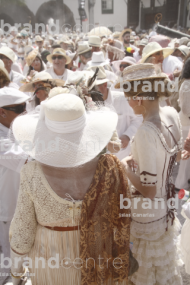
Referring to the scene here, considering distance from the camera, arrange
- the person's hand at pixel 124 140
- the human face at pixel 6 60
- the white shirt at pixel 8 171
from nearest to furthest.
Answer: the white shirt at pixel 8 171 → the person's hand at pixel 124 140 → the human face at pixel 6 60

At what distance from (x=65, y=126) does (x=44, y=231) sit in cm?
67

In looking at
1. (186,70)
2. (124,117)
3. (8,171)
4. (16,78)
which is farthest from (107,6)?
(8,171)

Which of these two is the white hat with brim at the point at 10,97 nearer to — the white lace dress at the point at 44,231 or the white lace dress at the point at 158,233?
the white lace dress at the point at 44,231

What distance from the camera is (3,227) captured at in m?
2.56

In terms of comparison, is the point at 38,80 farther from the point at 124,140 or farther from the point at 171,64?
the point at 171,64

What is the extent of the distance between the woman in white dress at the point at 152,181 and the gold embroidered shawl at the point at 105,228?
29cm

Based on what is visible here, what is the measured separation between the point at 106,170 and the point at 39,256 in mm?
675

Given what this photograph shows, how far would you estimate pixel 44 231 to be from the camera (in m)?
1.44

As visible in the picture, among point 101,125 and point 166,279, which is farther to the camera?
point 166,279

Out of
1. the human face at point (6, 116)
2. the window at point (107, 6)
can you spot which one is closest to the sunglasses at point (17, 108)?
the human face at point (6, 116)

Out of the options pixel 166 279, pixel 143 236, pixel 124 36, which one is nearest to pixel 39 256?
pixel 143 236

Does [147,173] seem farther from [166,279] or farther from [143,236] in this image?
[166,279]

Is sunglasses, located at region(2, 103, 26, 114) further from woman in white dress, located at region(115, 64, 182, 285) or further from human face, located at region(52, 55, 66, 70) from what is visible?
human face, located at region(52, 55, 66, 70)

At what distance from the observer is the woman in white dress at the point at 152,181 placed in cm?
166
